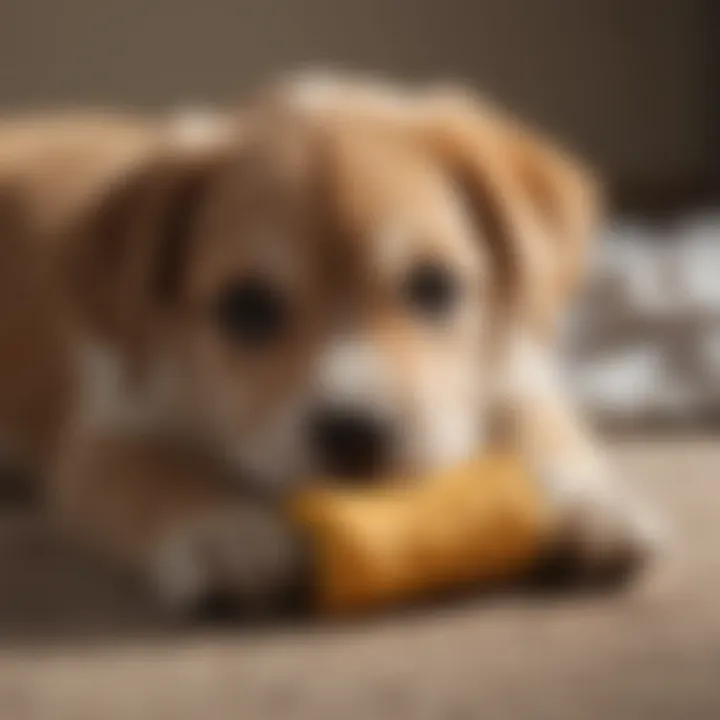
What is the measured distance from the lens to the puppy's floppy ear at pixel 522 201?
1.39 meters

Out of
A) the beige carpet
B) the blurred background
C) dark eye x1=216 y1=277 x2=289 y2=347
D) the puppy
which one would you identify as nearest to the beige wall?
the blurred background

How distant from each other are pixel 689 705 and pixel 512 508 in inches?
10.9

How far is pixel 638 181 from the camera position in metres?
2.77

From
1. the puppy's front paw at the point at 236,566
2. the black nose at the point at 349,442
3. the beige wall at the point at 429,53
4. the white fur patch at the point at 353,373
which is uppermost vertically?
the beige wall at the point at 429,53

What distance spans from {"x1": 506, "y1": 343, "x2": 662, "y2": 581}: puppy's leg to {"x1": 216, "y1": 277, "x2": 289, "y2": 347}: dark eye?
26 centimetres

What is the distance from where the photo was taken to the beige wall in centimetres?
287

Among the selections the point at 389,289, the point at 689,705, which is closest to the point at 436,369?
the point at 389,289

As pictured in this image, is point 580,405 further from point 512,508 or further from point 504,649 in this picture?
point 504,649

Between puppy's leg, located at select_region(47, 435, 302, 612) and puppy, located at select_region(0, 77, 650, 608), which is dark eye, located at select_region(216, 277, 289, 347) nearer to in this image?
puppy, located at select_region(0, 77, 650, 608)

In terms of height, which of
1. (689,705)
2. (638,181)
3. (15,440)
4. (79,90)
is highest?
(79,90)

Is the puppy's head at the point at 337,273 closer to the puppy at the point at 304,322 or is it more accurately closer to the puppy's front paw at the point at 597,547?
the puppy at the point at 304,322

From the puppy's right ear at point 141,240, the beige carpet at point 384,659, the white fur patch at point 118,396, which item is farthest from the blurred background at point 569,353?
the puppy's right ear at point 141,240

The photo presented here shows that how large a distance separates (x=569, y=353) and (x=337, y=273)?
0.72 m

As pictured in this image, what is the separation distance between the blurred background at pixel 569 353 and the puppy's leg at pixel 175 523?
0.13 feet
